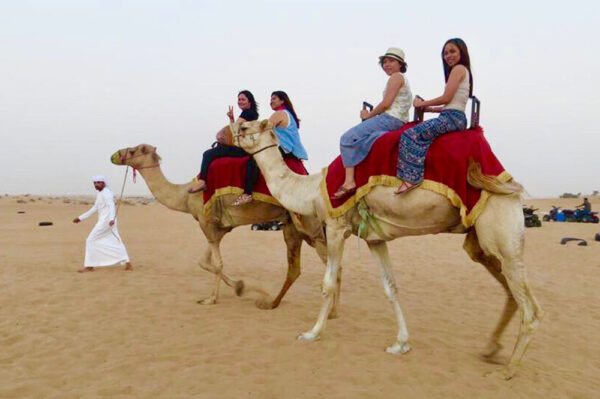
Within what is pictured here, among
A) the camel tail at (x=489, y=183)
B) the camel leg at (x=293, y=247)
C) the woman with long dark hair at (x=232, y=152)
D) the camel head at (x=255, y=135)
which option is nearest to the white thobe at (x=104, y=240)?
the woman with long dark hair at (x=232, y=152)

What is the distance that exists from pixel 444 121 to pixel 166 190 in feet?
17.8

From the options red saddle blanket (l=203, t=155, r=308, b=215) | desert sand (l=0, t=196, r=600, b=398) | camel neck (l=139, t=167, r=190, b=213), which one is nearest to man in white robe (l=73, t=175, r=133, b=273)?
desert sand (l=0, t=196, r=600, b=398)

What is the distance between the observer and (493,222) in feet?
14.9

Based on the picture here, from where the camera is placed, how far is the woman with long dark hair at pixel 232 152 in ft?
24.0

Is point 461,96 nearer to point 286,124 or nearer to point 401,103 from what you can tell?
point 401,103

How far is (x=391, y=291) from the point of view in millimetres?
5676

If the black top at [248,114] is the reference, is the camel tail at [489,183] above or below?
below

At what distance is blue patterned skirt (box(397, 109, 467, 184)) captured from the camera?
480cm

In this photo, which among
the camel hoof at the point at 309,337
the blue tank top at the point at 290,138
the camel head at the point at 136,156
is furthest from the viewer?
the camel head at the point at 136,156

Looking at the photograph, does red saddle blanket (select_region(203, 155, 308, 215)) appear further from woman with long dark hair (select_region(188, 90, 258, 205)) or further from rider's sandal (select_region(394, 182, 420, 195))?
rider's sandal (select_region(394, 182, 420, 195))

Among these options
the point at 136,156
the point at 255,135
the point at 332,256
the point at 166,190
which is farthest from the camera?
the point at 136,156

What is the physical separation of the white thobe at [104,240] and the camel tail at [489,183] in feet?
29.4

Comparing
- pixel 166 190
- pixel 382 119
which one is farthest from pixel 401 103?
pixel 166 190

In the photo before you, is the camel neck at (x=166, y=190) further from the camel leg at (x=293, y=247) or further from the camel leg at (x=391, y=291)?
the camel leg at (x=391, y=291)
